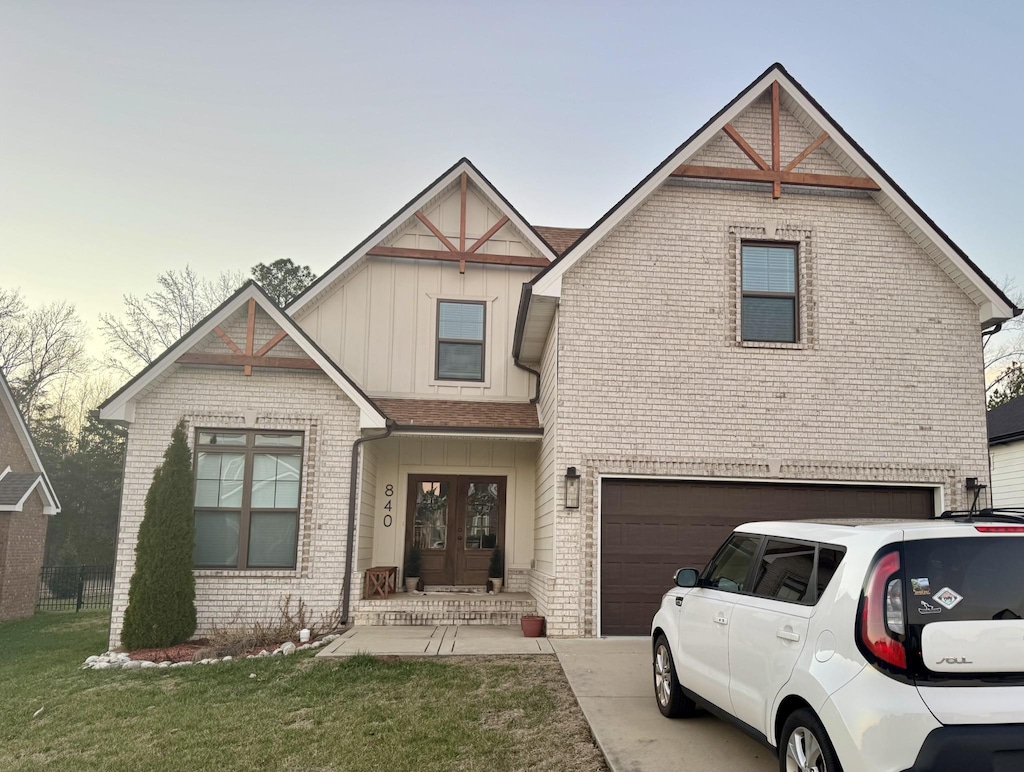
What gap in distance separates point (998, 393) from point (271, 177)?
3065 cm

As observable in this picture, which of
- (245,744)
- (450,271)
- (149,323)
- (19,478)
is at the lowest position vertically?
(245,744)

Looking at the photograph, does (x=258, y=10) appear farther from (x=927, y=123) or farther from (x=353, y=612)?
(x=927, y=123)

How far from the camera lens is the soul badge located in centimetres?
354

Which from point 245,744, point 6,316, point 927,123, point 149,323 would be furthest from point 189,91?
point 6,316

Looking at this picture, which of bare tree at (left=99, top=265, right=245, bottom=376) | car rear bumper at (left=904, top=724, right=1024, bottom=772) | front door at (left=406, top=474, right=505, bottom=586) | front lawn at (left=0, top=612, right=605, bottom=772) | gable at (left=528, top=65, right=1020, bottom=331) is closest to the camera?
car rear bumper at (left=904, top=724, right=1024, bottom=772)

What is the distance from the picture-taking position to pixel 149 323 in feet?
107

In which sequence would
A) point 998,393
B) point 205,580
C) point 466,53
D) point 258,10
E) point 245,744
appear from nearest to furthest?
1. point 245,744
2. point 205,580
3. point 258,10
4. point 466,53
5. point 998,393

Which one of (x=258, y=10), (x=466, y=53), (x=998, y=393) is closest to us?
(x=258, y=10)

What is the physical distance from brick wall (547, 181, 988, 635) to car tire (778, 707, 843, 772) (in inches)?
258

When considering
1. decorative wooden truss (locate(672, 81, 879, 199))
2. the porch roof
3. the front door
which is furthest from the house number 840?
decorative wooden truss (locate(672, 81, 879, 199))

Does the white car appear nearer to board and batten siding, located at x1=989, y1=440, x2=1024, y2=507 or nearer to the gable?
the gable

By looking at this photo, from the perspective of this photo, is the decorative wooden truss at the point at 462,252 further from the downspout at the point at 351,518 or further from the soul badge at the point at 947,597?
the soul badge at the point at 947,597

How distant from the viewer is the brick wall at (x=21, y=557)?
664 inches

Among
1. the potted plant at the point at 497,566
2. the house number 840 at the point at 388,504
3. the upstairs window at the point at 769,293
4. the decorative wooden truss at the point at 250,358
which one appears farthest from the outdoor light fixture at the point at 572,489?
the house number 840 at the point at 388,504
